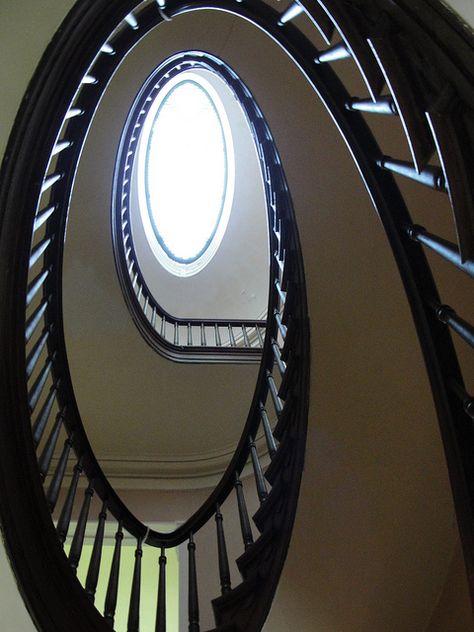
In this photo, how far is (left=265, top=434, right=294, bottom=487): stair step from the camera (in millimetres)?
2920

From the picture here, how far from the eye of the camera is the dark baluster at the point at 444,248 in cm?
120

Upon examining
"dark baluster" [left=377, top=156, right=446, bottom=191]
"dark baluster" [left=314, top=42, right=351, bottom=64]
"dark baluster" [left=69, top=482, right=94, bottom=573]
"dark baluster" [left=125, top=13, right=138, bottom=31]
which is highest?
"dark baluster" [left=125, top=13, right=138, bottom=31]

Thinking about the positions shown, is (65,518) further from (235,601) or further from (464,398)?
(464,398)

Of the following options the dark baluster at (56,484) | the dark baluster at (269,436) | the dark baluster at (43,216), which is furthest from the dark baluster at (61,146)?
the dark baluster at (269,436)

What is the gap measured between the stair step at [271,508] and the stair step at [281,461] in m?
0.05

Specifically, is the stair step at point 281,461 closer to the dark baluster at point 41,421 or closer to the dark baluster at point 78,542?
the dark baluster at point 78,542

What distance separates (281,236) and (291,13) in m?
1.46

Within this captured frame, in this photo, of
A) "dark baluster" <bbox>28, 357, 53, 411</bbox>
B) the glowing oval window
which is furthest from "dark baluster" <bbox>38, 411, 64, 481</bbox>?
the glowing oval window

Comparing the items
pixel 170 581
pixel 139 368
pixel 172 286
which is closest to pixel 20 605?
pixel 139 368

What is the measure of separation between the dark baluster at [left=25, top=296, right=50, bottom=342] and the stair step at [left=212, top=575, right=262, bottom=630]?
1598mm

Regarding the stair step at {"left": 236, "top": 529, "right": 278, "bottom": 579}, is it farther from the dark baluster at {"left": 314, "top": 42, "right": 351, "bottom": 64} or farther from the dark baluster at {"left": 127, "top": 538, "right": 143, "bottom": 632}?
the dark baluster at {"left": 314, "top": 42, "right": 351, "bottom": 64}

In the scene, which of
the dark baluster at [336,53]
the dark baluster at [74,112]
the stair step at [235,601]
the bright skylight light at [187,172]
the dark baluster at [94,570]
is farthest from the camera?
the bright skylight light at [187,172]

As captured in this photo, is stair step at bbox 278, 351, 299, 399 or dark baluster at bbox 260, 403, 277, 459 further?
dark baluster at bbox 260, 403, 277, 459

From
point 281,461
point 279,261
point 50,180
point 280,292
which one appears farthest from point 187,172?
point 50,180
